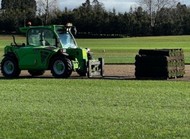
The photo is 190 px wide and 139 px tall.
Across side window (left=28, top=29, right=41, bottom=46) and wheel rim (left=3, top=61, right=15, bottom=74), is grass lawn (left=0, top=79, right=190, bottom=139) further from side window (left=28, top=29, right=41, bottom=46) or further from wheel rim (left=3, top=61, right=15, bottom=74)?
side window (left=28, top=29, right=41, bottom=46)

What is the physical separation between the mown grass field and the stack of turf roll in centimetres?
374

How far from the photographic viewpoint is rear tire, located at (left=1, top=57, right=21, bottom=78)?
23656 mm

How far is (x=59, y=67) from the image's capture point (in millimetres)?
22891

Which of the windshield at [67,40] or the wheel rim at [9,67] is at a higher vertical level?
the windshield at [67,40]

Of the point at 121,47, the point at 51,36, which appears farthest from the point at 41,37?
the point at 121,47

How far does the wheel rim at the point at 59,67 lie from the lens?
22.8 m

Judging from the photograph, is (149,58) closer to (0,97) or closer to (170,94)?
(170,94)

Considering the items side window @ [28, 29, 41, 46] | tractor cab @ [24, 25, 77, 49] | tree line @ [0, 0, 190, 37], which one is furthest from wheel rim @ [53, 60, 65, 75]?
tree line @ [0, 0, 190, 37]

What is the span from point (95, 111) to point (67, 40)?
11792 mm

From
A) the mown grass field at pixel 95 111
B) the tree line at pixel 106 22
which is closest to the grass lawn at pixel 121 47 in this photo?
the tree line at pixel 106 22

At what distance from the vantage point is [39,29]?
23734mm

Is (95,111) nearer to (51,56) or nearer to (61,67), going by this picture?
(61,67)

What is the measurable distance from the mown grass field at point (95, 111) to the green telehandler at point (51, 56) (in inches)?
184

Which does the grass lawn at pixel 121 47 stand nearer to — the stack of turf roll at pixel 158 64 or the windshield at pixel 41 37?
the windshield at pixel 41 37
